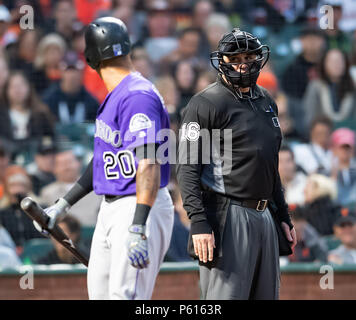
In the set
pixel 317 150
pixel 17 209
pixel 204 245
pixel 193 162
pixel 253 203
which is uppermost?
pixel 193 162

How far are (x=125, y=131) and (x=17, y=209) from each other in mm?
3498

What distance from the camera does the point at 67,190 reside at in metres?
6.98

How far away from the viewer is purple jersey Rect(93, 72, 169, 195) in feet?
12.1

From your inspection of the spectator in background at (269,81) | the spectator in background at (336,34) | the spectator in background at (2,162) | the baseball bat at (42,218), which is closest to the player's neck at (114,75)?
the baseball bat at (42,218)

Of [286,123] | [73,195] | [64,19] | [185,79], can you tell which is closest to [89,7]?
[64,19]

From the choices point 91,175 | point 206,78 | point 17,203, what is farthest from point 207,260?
point 206,78

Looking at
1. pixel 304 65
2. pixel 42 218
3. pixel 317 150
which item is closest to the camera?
pixel 42 218

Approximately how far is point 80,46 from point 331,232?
3308mm

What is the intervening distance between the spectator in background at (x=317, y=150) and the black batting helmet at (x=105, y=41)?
150 inches

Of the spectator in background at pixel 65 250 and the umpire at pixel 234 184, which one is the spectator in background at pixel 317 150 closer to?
the spectator in background at pixel 65 250

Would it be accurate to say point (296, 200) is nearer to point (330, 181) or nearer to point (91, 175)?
point (330, 181)

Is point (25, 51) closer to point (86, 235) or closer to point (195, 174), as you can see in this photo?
point (86, 235)

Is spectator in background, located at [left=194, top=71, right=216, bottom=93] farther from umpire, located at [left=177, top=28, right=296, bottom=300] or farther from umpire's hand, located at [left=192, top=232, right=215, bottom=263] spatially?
umpire's hand, located at [left=192, top=232, right=215, bottom=263]

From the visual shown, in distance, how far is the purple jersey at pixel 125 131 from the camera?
370 cm
